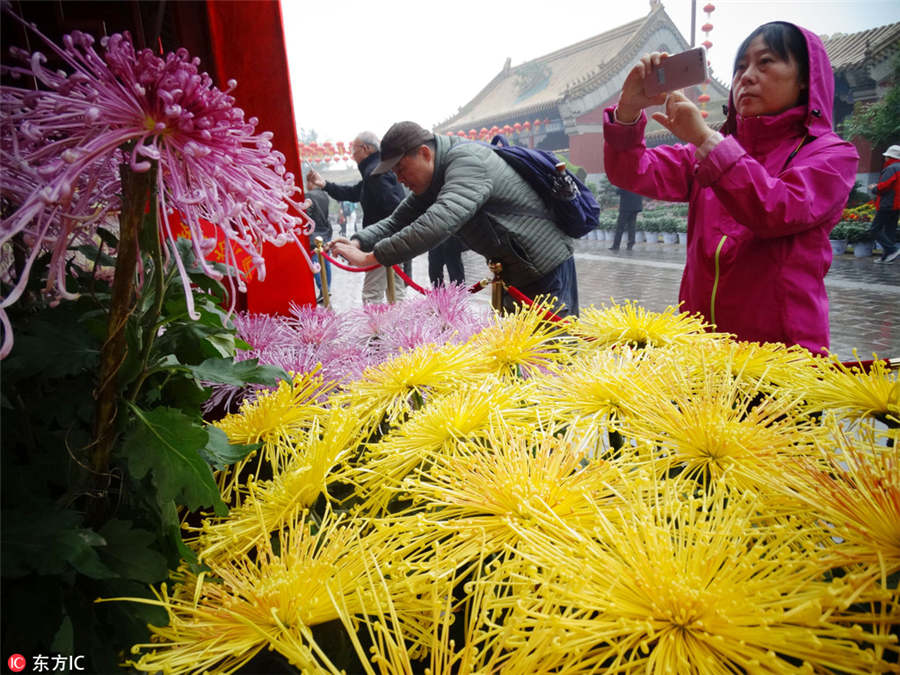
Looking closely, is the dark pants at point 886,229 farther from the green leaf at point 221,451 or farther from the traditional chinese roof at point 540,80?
the traditional chinese roof at point 540,80

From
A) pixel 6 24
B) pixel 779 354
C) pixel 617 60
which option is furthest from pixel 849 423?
pixel 617 60

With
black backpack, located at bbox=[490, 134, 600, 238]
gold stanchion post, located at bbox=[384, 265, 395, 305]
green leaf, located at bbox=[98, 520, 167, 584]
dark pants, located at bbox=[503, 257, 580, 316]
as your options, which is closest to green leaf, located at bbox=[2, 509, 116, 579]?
green leaf, located at bbox=[98, 520, 167, 584]

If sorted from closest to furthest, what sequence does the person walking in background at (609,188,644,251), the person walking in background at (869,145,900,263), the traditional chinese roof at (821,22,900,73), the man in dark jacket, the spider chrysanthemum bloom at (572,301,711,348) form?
the spider chrysanthemum bloom at (572,301,711,348) → the man in dark jacket → the person walking in background at (869,145,900,263) → the traditional chinese roof at (821,22,900,73) → the person walking in background at (609,188,644,251)

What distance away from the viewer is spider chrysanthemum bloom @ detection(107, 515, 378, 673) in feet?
1.18

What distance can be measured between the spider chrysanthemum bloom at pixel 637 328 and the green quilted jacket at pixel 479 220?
0.87 meters

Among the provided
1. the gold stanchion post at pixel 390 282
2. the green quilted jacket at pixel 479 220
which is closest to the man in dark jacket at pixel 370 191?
the gold stanchion post at pixel 390 282

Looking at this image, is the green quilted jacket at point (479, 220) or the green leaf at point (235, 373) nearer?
the green leaf at point (235, 373)

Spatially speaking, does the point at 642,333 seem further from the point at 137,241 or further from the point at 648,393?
the point at 137,241

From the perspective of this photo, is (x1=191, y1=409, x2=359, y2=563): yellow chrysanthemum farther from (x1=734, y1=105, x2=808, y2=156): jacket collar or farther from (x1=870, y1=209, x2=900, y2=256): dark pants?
(x1=870, y1=209, x2=900, y2=256): dark pants

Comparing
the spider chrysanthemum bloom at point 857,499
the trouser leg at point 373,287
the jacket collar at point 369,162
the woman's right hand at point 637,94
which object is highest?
the jacket collar at point 369,162

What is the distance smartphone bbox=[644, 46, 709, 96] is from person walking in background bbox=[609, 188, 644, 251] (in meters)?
7.40

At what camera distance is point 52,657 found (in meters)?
0.37

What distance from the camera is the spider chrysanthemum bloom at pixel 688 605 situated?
266 millimetres

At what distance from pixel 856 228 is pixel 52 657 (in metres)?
6.71
